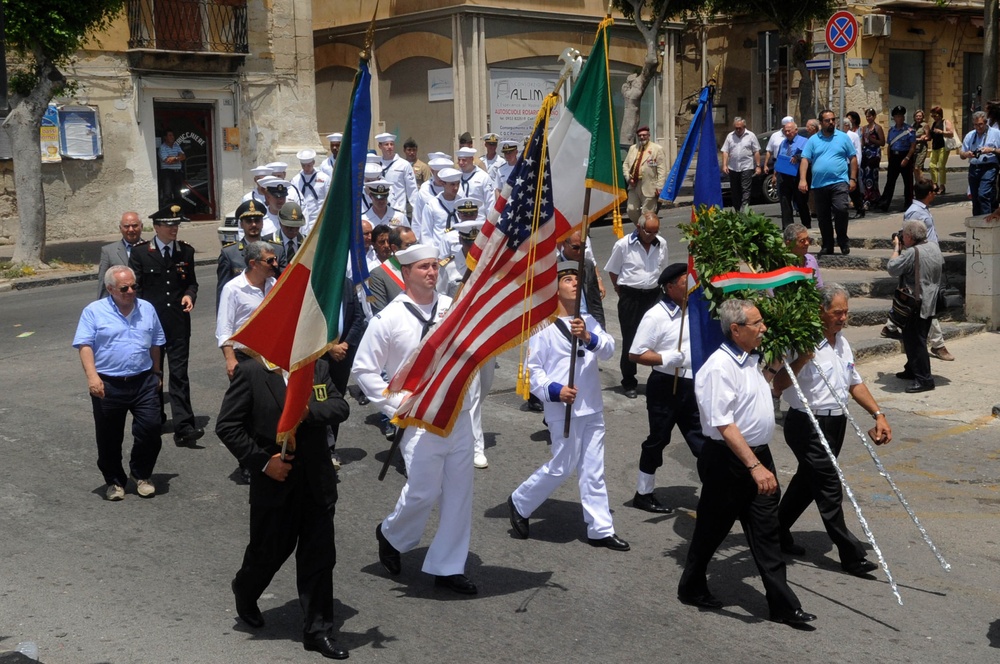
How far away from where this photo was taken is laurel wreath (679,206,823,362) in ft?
22.3

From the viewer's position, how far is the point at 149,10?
2589cm

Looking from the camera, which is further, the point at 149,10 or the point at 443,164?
the point at 149,10

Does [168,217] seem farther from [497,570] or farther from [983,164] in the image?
[983,164]

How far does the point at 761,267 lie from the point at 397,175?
31.8ft

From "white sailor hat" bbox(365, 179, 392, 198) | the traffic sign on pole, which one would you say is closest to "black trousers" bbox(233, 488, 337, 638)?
"white sailor hat" bbox(365, 179, 392, 198)

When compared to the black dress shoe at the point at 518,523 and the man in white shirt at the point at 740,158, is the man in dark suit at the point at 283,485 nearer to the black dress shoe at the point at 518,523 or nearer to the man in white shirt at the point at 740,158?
the black dress shoe at the point at 518,523

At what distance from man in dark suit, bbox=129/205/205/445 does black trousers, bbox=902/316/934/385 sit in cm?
665

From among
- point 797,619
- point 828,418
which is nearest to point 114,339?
point 828,418

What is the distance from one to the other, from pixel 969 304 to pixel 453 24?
761 inches

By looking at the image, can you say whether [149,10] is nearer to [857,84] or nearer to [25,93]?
[25,93]

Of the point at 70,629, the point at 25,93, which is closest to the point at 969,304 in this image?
the point at 70,629

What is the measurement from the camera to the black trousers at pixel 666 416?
8.30m

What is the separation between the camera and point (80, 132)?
2500cm

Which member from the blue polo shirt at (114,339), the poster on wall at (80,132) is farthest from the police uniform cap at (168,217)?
the poster on wall at (80,132)
